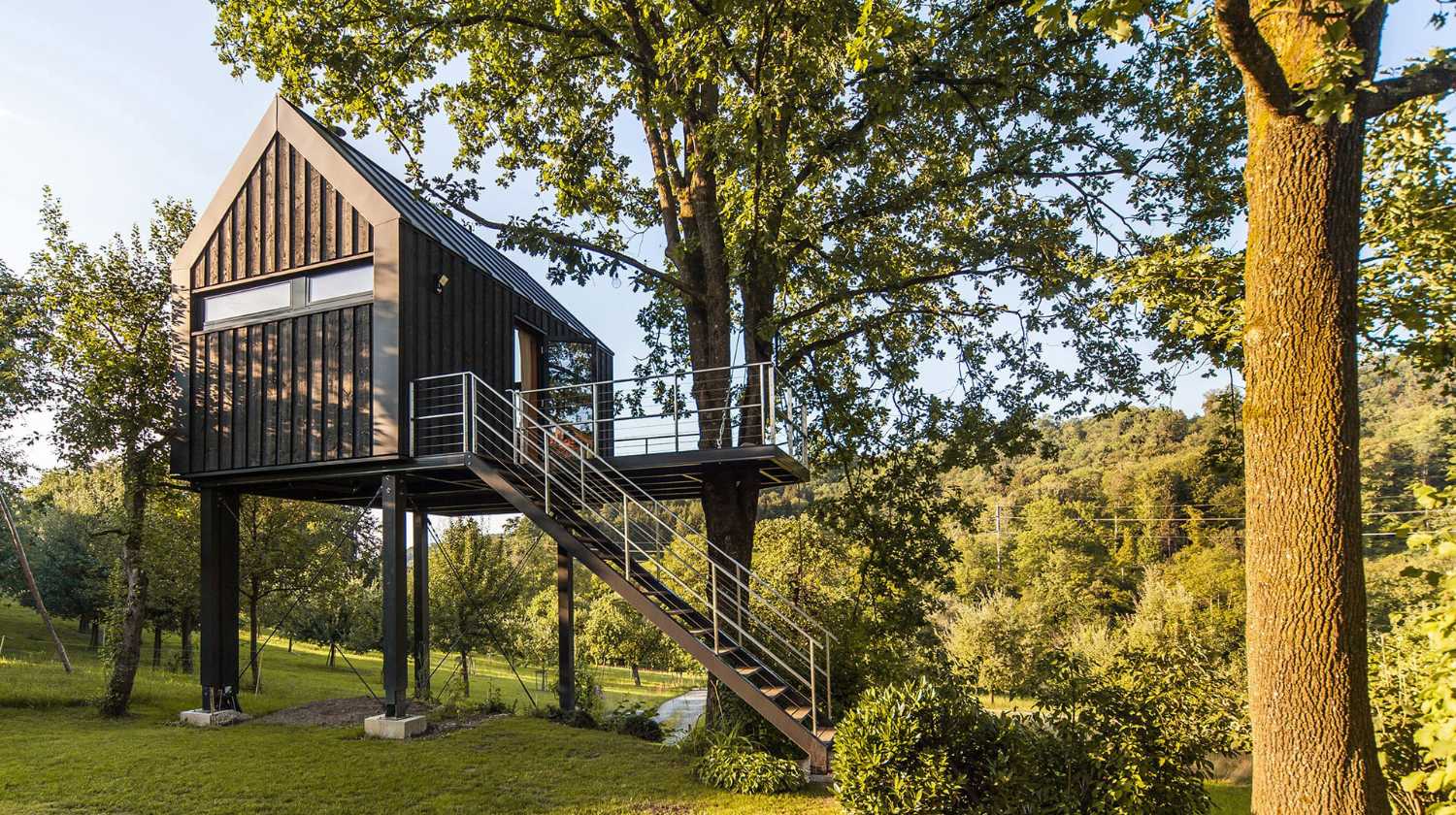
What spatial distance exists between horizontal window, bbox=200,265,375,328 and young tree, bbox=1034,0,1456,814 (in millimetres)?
9317

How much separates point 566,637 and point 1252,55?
1188 centimetres

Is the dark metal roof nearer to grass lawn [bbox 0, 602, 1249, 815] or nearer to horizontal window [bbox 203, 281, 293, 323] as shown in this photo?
horizontal window [bbox 203, 281, 293, 323]

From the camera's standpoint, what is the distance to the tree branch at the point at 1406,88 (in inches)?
183

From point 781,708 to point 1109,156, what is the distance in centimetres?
884

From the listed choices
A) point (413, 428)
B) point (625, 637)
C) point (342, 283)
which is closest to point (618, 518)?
point (413, 428)

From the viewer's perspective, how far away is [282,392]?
10938mm

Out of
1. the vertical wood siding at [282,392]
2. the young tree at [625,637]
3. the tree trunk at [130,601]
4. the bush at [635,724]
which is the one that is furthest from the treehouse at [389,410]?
the young tree at [625,637]

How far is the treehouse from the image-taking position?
973 cm

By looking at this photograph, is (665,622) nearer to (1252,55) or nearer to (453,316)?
(453,316)

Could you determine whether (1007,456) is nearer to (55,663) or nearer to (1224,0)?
(1224,0)

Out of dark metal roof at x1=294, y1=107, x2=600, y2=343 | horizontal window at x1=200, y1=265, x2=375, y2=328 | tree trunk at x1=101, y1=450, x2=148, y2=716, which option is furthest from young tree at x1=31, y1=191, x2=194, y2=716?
A: dark metal roof at x1=294, y1=107, x2=600, y2=343

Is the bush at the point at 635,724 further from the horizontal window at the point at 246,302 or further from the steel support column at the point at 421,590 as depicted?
the horizontal window at the point at 246,302

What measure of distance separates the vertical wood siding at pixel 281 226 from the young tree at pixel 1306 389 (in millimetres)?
9581

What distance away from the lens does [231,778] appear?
8094 millimetres
